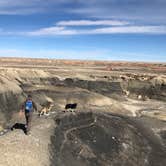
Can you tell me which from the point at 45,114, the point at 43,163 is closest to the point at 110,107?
the point at 45,114

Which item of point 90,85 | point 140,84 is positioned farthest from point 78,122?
point 140,84

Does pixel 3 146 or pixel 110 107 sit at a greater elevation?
pixel 3 146

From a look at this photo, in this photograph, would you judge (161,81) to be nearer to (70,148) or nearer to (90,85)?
(90,85)

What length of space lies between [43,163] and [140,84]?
54.6 metres

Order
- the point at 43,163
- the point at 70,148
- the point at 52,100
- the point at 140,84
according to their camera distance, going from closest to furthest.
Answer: the point at 43,163, the point at 70,148, the point at 52,100, the point at 140,84

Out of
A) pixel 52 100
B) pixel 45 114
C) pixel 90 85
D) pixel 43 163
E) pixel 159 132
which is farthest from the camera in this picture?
pixel 90 85

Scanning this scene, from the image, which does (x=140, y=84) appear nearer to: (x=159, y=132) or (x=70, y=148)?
(x=159, y=132)

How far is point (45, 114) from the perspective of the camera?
121ft

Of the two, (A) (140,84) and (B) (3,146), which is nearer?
(B) (3,146)

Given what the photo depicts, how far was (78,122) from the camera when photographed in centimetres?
3484

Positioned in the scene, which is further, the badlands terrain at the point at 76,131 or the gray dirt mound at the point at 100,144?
the gray dirt mound at the point at 100,144

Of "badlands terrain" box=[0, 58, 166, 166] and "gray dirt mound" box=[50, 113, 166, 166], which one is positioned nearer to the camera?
"badlands terrain" box=[0, 58, 166, 166]

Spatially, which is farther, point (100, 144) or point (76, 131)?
point (76, 131)

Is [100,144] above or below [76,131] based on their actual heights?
below
